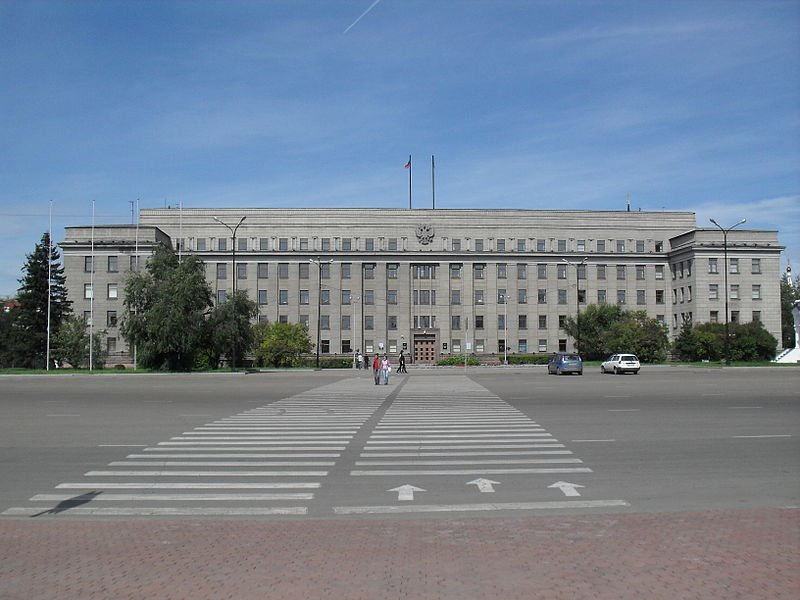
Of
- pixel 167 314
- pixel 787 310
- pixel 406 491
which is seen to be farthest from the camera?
pixel 787 310

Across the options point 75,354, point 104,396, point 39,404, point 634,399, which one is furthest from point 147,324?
point 634,399

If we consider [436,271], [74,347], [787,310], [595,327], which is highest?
[436,271]

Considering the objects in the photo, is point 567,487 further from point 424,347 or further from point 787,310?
point 787,310

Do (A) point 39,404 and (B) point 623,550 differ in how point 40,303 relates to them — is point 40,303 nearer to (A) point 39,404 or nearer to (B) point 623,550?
(A) point 39,404

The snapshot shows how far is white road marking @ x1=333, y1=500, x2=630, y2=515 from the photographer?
380 inches

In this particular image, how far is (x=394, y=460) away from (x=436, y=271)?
8723 centimetres

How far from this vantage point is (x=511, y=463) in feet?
42.8

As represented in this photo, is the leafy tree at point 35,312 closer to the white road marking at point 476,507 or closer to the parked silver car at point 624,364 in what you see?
the parked silver car at point 624,364

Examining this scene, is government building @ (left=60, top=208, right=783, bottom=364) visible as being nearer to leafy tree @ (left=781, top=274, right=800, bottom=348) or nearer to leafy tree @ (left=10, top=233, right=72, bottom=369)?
leafy tree @ (left=10, top=233, right=72, bottom=369)

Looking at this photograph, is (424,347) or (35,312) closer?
(35,312)

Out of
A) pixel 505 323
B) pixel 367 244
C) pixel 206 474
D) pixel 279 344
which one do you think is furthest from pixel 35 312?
pixel 206 474

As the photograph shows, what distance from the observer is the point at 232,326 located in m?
63.9

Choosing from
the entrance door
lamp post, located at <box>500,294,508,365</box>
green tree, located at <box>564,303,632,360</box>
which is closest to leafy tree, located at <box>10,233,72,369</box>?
the entrance door

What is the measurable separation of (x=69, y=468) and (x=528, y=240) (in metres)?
92.0
